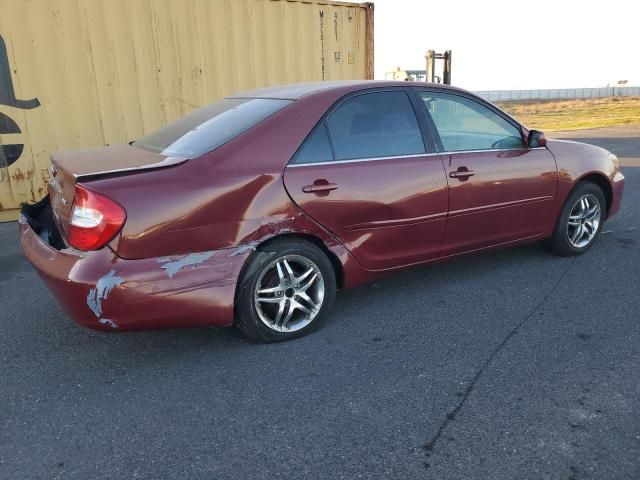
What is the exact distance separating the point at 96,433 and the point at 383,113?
258 centimetres

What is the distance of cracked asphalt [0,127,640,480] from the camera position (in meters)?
2.21

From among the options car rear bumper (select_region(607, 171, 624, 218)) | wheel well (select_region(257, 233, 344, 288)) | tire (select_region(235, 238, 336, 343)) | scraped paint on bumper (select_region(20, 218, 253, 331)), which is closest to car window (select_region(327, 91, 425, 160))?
wheel well (select_region(257, 233, 344, 288))

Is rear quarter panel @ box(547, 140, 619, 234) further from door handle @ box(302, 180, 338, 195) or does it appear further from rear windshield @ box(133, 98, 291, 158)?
rear windshield @ box(133, 98, 291, 158)

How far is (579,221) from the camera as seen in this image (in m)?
4.71

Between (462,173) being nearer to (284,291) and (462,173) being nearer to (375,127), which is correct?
(375,127)

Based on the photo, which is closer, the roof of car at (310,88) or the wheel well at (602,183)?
the roof of car at (310,88)

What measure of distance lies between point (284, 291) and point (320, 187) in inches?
26.5

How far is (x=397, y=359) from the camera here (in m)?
3.05

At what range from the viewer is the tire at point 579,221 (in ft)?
15.0

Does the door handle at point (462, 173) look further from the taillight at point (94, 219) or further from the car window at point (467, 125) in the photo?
the taillight at point (94, 219)

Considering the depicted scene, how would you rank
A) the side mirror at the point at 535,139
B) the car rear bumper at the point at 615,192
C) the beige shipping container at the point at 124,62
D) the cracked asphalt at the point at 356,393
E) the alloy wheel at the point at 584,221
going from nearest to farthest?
the cracked asphalt at the point at 356,393
the side mirror at the point at 535,139
the alloy wheel at the point at 584,221
the car rear bumper at the point at 615,192
the beige shipping container at the point at 124,62

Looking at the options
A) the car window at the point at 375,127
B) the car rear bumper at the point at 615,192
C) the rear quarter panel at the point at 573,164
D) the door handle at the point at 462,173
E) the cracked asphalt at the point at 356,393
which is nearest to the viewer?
the cracked asphalt at the point at 356,393

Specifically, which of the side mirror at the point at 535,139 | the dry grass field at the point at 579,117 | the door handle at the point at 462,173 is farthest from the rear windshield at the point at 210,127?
the dry grass field at the point at 579,117

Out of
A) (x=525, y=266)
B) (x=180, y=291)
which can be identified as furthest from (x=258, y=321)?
(x=525, y=266)
